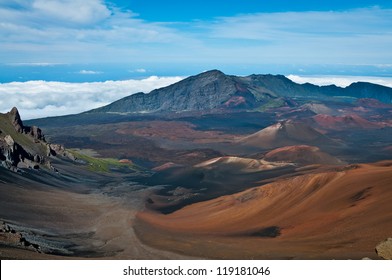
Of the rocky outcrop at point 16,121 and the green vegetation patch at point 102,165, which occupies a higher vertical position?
the rocky outcrop at point 16,121

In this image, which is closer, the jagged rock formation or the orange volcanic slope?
the orange volcanic slope

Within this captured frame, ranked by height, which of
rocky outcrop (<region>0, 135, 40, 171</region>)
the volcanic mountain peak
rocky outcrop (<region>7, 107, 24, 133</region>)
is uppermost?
rocky outcrop (<region>7, 107, 24, 133</region>)

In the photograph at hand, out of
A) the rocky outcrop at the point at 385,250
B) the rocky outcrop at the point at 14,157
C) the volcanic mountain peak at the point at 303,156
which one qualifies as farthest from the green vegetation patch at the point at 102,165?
the rocky outcrop at the point at 385,250

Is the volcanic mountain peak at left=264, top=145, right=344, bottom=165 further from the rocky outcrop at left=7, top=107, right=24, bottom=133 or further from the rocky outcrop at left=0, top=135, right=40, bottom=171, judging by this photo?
the rocky outcrop at left=7, top=107, right=24, bottom=133

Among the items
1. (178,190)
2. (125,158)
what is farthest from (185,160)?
(178,190)

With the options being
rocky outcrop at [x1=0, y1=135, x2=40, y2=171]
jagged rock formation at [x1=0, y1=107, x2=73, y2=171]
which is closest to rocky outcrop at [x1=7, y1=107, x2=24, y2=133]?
jagged rock formation at [x1=0, y1=107, x2=73, y2=171]

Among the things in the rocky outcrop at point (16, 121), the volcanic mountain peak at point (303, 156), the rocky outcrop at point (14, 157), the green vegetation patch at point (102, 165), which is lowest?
the green vegetation patch at point (102, 165)

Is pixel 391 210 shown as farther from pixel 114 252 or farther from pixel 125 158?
pixel 125 158

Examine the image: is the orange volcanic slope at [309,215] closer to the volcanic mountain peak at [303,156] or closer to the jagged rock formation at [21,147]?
the jagged rock formation at [21,147]

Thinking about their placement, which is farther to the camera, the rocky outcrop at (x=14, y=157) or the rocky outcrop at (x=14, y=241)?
the rocky outcrop at (x=14, y=157)

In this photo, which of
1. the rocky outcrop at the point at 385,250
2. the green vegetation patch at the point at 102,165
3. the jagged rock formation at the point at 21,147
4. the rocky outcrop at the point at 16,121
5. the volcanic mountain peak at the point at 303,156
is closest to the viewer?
the rocky outcrop at the point at 385,250
